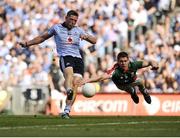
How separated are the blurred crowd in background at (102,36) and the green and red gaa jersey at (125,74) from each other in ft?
19.8

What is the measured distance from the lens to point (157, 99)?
21375 millimetres

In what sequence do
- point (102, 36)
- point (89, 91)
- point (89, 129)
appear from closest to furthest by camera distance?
point (89, 129) → point (89, 91) → point (102, 36)

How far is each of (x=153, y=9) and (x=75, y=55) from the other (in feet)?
32.7

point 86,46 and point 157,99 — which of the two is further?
point 86,46

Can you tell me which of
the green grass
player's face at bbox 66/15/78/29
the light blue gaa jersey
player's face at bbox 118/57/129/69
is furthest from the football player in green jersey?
the green grass

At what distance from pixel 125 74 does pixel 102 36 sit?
27.0 ft

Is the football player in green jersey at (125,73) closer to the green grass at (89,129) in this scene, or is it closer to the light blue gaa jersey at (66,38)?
the light blue gaa jersey at (66,38)

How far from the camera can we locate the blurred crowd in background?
2345cm

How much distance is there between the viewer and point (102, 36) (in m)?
24.8

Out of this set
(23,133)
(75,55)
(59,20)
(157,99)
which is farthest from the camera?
(59,20)

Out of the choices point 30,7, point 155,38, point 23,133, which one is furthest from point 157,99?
point 23,133

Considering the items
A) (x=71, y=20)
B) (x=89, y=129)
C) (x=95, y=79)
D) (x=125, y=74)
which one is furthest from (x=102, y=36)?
(x=89, y=129)

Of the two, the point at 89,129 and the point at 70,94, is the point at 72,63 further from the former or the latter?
the point at 89,129

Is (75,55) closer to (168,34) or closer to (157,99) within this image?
(157,99)
